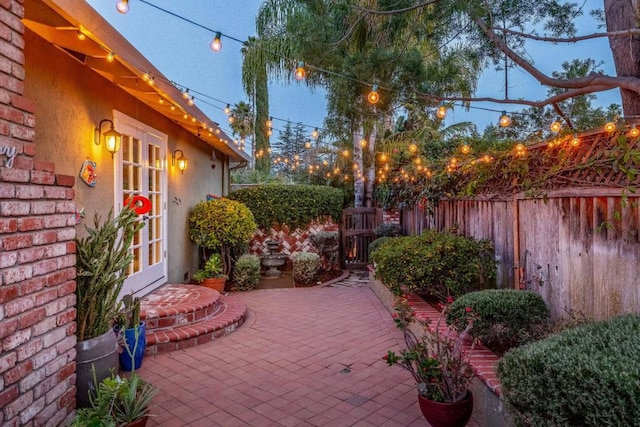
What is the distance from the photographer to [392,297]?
18.6 ft

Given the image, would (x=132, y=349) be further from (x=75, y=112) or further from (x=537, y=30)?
(x=537, y=30)

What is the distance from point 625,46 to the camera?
3.67 metres

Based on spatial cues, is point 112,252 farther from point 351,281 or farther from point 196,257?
point 351,281

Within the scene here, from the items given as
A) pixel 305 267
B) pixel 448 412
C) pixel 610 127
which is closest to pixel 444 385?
pixel 448 412

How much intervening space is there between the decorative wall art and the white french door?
0.51m

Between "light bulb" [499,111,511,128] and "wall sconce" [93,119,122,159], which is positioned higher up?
"light bulb" [499,111,511,128]

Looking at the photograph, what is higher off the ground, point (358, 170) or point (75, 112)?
point (358, 170)

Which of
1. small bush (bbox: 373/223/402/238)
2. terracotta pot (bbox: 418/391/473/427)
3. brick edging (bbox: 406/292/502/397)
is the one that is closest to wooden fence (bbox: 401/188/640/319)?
brick edging (bbox: 406/292/502/397)

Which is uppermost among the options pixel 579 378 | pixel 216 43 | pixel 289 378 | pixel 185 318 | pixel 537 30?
pixel 537 30

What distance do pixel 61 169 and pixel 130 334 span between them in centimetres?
164

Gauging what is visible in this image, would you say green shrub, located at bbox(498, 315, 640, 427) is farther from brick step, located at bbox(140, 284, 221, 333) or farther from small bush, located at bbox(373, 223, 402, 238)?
small bush, located at bbox(373, 223, 402, 238)

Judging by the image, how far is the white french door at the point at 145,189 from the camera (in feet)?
15.8

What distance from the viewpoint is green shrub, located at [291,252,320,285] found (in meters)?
8.02

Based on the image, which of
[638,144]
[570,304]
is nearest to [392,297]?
[570,304]
